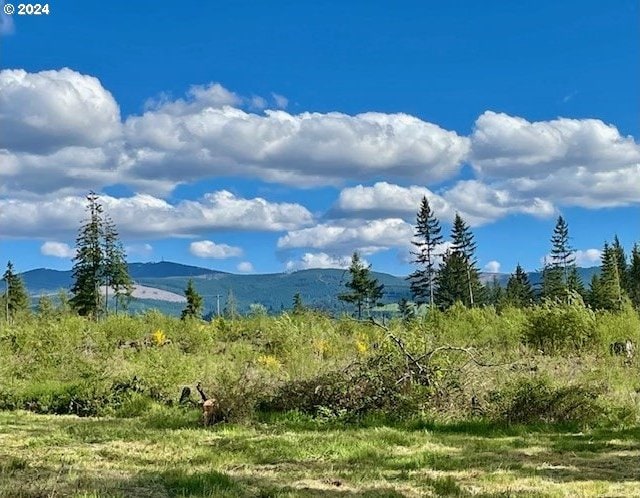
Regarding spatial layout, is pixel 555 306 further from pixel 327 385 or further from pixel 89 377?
pixel 89 377

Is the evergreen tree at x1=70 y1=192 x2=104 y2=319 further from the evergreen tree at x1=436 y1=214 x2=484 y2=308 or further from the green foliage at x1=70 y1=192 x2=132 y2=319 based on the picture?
the evergreen tree at x1=436 y1=214 x2=484 y2=308

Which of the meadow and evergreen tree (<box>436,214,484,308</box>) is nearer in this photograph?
the meadow

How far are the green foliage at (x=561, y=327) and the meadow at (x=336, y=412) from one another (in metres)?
0.05

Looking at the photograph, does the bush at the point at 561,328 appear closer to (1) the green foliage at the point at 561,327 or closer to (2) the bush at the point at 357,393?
(1) the green foliage at the point at 561,327

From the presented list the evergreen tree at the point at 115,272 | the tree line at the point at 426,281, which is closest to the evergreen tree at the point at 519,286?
the tree line at the point at 426,281

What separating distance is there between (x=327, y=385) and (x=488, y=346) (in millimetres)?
7515

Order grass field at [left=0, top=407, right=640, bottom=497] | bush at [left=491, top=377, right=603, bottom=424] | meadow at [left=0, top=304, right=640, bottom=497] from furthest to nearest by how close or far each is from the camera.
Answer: bush at [left=491, top=377, right=603, bottom=424] < meadow at [left=0, top=304, right=640, bottom=497] < grass field at [left=0, top=407, right=640, bottom=497]

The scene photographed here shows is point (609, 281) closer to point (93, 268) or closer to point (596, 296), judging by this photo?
point (596, 296)

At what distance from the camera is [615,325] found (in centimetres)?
1936

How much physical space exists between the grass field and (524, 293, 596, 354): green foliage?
8.16 metres

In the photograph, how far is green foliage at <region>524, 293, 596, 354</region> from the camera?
19.8 metres

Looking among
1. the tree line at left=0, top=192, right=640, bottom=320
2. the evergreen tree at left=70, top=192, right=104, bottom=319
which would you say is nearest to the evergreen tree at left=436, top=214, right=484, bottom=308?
the tree line at left=0, top=192, right=640, bottom=320

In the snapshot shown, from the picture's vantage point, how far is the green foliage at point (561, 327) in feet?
64.9

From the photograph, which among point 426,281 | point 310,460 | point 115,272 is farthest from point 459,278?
point 310,460
